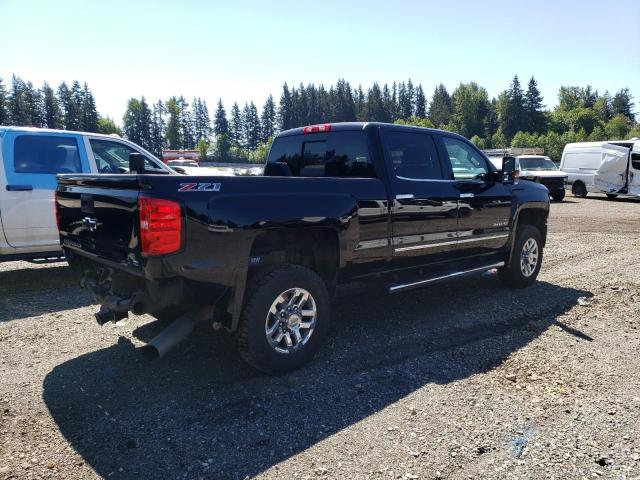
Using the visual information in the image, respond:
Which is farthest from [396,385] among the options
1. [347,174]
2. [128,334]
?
[128,334]

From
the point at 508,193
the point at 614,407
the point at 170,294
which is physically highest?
the point at 508,193

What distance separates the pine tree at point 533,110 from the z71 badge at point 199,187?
454ft

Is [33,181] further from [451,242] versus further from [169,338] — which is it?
[451,242]

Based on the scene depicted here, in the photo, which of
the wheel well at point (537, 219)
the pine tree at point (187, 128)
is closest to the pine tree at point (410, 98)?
the pine tree at point (187, 128)

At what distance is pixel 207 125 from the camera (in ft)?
542

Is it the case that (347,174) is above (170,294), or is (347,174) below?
above

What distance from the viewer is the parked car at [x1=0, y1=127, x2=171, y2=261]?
6.09 meters

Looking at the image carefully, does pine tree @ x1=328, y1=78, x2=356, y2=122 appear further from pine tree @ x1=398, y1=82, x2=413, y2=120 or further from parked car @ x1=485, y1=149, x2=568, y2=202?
parked car @ x1=485, y1=149, x2=568, y2=202

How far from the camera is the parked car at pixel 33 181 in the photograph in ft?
20.0

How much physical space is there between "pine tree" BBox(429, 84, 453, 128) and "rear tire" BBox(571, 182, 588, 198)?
134820 mm

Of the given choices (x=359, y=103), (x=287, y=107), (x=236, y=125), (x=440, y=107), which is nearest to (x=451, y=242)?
(x=359, y=103)

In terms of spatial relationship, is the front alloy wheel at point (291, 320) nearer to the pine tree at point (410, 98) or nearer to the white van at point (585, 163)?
the white van at point (585, 163)

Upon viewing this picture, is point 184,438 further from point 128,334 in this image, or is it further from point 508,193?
point 508,193

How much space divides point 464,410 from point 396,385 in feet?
1.79
